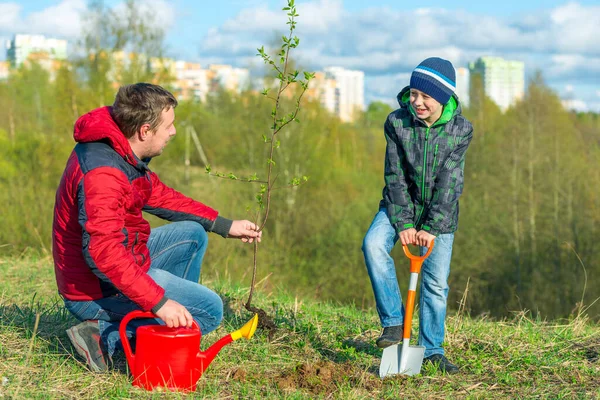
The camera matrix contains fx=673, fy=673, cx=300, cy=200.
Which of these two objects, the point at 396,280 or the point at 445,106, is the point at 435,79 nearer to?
the point at 445,106

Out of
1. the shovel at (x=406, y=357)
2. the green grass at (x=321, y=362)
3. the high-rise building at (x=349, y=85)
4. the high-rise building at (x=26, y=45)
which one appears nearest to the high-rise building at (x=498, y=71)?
the high-rise building at (x=349, y=85)

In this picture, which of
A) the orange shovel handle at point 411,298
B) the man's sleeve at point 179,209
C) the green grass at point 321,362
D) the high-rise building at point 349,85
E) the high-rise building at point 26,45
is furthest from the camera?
the high-rise building at point 349,85

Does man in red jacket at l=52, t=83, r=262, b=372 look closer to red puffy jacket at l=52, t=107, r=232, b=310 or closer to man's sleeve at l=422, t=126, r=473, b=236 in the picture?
red puffy jacket at l=52, t=107, r=232, b=310

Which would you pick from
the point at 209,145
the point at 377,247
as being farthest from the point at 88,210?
the point at 209,145

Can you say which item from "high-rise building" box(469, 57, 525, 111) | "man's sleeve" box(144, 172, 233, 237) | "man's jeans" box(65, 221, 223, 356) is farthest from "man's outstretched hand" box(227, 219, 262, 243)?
"high-rise building" box(469, 57, 525, 111)

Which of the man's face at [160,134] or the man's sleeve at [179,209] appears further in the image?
the man's sleeve at [179,209]

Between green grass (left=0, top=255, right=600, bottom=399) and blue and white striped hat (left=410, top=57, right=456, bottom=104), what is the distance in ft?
5.25

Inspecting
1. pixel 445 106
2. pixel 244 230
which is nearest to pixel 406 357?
pixel 244 230

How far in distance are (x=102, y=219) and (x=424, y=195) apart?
6.14 ft

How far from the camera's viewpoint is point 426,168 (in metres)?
3.95

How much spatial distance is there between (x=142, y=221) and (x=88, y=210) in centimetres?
54

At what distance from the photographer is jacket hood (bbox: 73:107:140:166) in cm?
336

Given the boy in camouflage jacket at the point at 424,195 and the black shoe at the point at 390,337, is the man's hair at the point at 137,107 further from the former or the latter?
the black shoe at the point at 390,337

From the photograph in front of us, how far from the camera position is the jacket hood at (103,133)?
3355mm
